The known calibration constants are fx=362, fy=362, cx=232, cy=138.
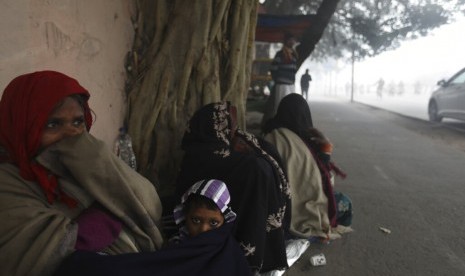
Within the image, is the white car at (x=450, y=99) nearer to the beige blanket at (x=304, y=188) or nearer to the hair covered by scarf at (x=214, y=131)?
the beige blanket at (x=304, y=188)

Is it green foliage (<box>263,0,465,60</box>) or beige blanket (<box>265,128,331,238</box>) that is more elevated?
green foliage (<box>263,0,465,60</box>)

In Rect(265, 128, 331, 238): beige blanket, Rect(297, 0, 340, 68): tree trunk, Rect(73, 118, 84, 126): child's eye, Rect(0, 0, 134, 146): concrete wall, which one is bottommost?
Rect(265, 128, 331, 238): beige blanket

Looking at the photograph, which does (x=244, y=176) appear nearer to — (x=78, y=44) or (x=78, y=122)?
(x=78, y=122)

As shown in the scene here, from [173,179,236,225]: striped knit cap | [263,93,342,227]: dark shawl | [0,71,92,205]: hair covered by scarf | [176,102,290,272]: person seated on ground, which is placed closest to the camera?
[0,71,92,205]: hair covered by scarf

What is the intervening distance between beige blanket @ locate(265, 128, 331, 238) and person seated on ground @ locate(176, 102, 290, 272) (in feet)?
0.82

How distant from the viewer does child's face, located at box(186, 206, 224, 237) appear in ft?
6.43

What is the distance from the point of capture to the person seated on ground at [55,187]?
1.39 metres

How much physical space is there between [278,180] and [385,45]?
14210mm

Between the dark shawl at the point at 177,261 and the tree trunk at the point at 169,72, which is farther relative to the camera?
the tree trunk at the point at 169,72

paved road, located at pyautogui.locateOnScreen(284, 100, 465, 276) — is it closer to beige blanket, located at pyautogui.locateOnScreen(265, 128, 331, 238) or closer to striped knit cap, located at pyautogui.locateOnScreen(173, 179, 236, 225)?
beige blanket, located at pyautogui.locateOnScreen(265, 128, 331, 238)

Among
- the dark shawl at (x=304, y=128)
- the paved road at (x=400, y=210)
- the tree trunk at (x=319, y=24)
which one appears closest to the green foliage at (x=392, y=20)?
the tree trunk at (x=319, y=24)

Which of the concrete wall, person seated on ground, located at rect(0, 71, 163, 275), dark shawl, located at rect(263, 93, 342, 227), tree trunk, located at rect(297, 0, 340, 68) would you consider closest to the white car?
tree trunk, located at rect(297, 0, 340, 68)

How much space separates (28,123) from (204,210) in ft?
3.11

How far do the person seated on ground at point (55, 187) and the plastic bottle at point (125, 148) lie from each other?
1756 millimetres
